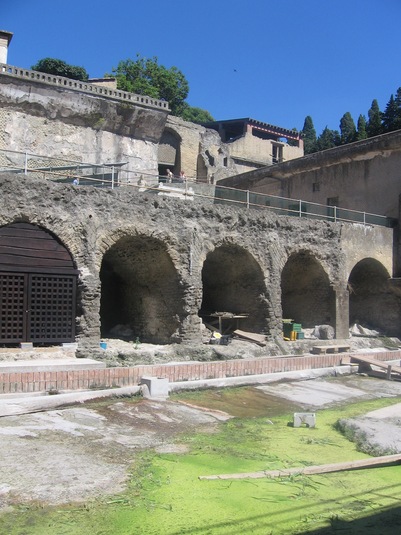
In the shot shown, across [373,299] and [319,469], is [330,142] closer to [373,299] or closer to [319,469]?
[373,299]

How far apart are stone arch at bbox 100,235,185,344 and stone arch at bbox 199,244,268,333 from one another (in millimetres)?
2310

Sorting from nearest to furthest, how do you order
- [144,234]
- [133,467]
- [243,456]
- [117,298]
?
[133,467] → [243,456] → [144,234] → [117,298]

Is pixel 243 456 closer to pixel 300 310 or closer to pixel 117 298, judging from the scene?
pixel 117 298

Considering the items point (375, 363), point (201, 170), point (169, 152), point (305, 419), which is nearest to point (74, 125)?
point (169, 152)

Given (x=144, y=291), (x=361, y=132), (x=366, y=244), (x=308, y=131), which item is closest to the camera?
(x=144, y=291)

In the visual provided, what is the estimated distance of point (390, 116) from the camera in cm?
3734

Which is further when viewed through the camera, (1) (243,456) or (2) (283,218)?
(2) (283,218)

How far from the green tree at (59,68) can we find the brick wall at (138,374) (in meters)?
33.4

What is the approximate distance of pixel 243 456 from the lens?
23.9 feet

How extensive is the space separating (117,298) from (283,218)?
20.8ft

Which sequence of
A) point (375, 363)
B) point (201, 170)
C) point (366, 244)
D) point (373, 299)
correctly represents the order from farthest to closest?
point (201, 170) → point (373, 299) → point (366, 244) → point (375, 363)

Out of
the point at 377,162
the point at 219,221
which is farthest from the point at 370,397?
the point at 377,162

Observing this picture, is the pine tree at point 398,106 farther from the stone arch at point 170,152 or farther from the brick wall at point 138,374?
the brick wall at point 138,374

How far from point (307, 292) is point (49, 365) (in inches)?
476
